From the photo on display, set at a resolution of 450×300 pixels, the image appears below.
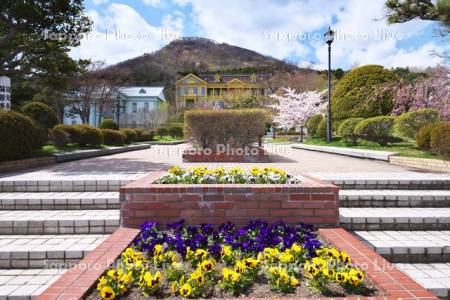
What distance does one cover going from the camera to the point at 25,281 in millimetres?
2992

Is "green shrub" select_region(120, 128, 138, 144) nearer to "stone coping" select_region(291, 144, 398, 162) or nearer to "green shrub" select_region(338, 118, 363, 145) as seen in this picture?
"stone coping" select_region(291, 144, 398, 162)

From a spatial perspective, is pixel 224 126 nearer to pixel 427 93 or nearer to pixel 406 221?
pixel 406 221

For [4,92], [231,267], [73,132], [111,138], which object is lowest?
[231,267]

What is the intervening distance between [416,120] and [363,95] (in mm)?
7127

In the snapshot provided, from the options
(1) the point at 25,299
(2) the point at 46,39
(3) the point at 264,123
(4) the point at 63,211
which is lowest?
(1) the point at 25,299

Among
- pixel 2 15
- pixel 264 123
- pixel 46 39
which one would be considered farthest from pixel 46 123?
pixel 264 123

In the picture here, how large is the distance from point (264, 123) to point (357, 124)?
5.23m

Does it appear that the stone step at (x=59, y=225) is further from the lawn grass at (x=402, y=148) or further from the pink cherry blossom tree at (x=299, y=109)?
the pink cherry blossom tree at (x=299, y=109)

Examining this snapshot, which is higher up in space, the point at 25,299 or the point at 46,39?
the point at 46,39

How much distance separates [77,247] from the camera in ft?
11.2

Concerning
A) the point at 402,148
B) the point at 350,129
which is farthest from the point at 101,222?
the point at 350,129

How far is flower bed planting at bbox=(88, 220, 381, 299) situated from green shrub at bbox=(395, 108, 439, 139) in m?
9.17

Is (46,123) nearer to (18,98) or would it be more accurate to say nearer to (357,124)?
(357,124)

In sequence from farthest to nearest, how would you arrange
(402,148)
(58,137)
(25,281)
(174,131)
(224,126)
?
(174,131) → (402,148) → (58,137) → (224,126) → (25,281)
